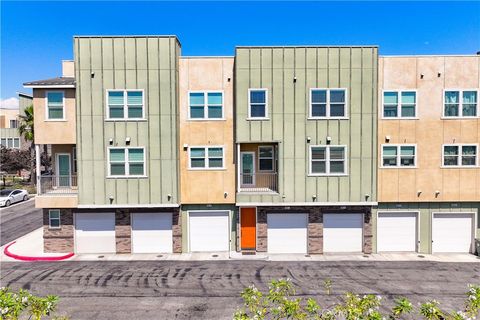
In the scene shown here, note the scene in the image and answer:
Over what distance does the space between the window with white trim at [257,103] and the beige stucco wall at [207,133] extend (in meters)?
1.22

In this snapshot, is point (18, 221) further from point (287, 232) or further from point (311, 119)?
point (311, 119)

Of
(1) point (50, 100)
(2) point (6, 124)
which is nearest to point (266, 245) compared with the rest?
(1) point (50, 100)

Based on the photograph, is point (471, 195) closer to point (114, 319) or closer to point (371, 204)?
point (371, 204)

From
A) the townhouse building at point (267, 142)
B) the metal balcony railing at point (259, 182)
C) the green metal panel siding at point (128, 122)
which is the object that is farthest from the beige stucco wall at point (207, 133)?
the metal balcony railing at point (259, 182)

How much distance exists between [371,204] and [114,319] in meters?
14.2

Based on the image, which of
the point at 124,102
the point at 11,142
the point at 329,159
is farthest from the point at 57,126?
the point at 11,142

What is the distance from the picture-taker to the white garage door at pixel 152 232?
18.0 metres

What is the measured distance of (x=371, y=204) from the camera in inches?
677

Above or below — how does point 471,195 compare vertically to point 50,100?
below

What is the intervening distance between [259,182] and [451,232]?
39.6 ft

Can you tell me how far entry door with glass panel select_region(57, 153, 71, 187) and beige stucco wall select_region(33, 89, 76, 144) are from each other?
5.11 ft

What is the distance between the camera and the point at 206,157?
695 inches

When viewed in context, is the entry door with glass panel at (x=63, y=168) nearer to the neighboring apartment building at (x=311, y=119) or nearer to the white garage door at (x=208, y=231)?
the white garage door at (x=208, y=231)

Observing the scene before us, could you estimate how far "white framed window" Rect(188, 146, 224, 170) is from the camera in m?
17.6
